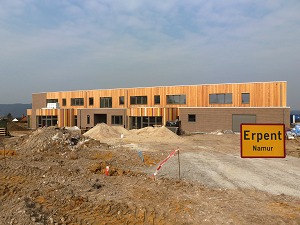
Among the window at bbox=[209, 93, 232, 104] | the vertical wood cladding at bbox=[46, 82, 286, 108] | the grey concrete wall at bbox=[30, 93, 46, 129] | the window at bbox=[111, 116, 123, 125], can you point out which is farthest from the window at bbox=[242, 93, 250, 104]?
the grey concrete wall at bbox=[30, 93, 46, 129]

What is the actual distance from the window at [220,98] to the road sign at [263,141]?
32.7 metres

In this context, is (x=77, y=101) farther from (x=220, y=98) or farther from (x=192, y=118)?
(x=220, y=98)

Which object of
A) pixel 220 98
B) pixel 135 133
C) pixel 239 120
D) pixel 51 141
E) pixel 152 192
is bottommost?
pixel 152 192

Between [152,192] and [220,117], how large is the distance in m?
27.8

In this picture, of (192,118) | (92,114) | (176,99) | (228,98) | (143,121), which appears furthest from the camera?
(92,114)

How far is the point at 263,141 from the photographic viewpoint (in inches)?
220

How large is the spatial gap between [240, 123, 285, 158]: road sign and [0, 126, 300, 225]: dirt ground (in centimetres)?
327

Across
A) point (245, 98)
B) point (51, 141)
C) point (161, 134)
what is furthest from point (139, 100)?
point (51, 141)

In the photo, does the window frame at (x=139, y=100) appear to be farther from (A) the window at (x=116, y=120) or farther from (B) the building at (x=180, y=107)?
(A) the window at (x=116, y=120)

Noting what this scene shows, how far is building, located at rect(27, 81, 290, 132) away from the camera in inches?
1366

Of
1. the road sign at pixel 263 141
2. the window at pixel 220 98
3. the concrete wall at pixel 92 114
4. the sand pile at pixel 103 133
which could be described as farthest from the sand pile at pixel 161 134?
the road sign at pixel 263 141

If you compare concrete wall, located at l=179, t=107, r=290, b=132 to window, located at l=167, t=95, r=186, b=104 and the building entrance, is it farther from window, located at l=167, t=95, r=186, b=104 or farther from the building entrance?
the building entrance

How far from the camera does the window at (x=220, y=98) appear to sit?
37375 millimetres

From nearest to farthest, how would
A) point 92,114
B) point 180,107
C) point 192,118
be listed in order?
point 192,118
point 180,107
point 92,114
